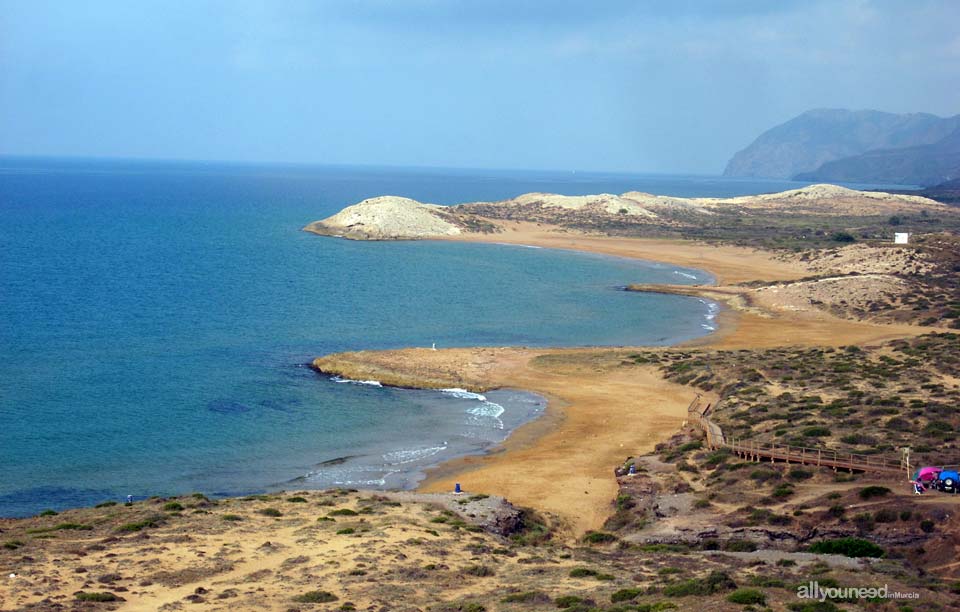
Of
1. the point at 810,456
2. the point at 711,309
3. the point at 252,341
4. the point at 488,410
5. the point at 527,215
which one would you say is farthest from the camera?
the point at 527,215

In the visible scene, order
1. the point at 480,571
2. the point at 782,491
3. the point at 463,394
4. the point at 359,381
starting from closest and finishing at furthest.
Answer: the point at 480,571, the point at 782,491, the point at 463,394, the point at 359,381

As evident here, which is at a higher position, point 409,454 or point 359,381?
point 359,381

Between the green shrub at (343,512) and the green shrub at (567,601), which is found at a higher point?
the green shrub at (567,601)

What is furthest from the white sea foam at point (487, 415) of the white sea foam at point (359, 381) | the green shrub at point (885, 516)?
the green shrub at point (885, 516)

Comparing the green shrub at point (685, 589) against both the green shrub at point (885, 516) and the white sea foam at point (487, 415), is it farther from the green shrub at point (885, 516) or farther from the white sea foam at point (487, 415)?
the white sea foam at point (487, 415)

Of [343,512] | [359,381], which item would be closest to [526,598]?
[343,512]

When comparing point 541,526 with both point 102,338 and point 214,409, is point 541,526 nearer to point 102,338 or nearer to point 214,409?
point 214,409

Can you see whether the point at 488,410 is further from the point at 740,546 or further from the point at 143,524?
the point at 143,524
